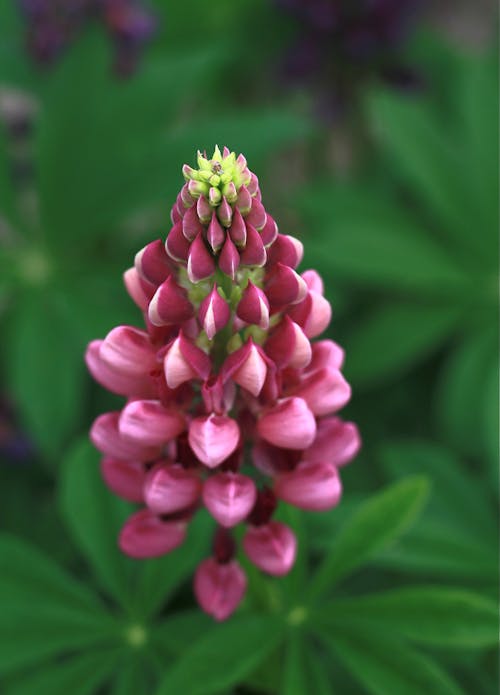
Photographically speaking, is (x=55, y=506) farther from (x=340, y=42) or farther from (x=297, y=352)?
(x=340, y=42)

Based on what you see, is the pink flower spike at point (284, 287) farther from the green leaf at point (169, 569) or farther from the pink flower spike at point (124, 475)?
the green leaf at point (169, 569)

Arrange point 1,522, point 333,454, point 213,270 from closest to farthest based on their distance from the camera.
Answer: point 213,270, point 333,454, point 1,522

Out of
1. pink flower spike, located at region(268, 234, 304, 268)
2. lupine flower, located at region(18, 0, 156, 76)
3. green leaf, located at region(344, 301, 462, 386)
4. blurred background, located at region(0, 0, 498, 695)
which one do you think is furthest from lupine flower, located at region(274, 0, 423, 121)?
pink flower spike, located at region(268, 234, 304, 268)

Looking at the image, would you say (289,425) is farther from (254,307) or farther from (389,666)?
(389,666)

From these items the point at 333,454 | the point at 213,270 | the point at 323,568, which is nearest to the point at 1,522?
the point at 323,568

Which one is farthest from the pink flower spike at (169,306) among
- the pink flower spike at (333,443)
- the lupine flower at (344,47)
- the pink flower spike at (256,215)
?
the lupine flower at (344,47)

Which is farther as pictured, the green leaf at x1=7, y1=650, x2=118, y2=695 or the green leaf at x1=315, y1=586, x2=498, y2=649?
the green leaf at x1=7, y1=650, x2=118, y2=695

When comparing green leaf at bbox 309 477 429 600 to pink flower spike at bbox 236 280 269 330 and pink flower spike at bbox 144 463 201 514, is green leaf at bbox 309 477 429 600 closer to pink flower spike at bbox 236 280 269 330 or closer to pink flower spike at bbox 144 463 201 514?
pink flower spike at bbox 144 463 201 514

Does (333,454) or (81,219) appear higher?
(81,219)
